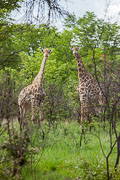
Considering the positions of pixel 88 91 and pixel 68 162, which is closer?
pixel 68 162

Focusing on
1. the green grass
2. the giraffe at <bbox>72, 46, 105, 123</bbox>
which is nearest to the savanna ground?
the green grass

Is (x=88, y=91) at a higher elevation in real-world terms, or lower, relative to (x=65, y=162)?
higher

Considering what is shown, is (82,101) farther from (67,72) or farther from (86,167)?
(67,72)

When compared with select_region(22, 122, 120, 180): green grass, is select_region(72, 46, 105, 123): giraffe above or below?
above

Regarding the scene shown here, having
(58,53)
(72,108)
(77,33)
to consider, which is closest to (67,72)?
(58,53)

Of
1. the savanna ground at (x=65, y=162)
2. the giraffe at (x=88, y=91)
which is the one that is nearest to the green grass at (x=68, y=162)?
the savanna ground at (x=65, y=162)

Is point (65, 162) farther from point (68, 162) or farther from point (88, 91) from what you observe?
point (88, 91)

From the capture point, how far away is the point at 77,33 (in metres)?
25.2

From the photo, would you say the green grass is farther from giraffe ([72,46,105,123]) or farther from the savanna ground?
giraffe ([72,46,105,123])

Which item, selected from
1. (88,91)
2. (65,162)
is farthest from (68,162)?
(88,91)

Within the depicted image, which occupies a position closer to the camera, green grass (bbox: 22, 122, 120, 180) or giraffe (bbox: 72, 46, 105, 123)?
green grass (bbox: 22, 122, 120, 180)

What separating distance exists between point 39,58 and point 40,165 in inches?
459

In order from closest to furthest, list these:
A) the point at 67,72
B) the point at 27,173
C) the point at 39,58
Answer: the point at 27,173 → the point at 39,58 → the point at 67,72

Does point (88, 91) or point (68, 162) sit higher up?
point (88, 91)
